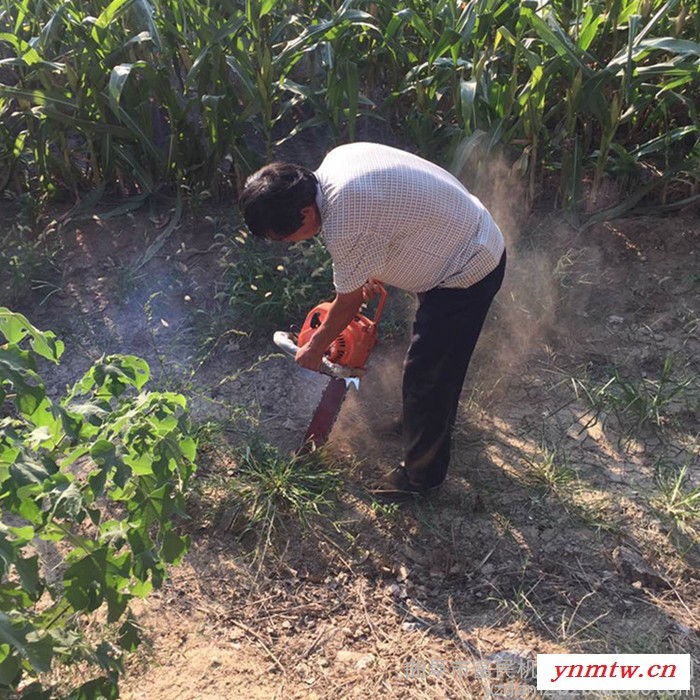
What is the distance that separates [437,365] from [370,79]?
2349mm

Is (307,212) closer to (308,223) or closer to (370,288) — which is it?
(308,223)

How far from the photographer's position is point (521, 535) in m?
2.64

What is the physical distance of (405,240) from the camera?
2279 millimetres

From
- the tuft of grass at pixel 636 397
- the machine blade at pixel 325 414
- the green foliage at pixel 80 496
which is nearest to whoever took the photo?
the green foliage at pixel 80 496

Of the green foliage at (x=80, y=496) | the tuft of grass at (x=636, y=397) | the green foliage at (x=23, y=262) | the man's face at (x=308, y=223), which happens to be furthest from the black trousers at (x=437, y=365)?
the green foliage at (x=23, y=262)

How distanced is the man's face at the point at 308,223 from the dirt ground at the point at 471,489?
3.43ft

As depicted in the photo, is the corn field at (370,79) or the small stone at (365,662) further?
the corn field at (370,79)

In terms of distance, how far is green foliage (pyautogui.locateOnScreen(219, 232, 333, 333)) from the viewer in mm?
3506

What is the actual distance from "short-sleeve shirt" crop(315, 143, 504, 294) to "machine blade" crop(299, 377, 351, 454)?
1.79 feet

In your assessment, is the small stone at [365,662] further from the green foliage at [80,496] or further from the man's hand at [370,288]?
the man's hand at [370,288]

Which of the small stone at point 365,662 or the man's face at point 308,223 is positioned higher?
the man's face at point 308,223

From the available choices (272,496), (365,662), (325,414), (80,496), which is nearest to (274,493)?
(272,496)

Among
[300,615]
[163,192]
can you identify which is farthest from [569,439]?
[163,192]

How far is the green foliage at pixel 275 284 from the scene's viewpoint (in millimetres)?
3506
